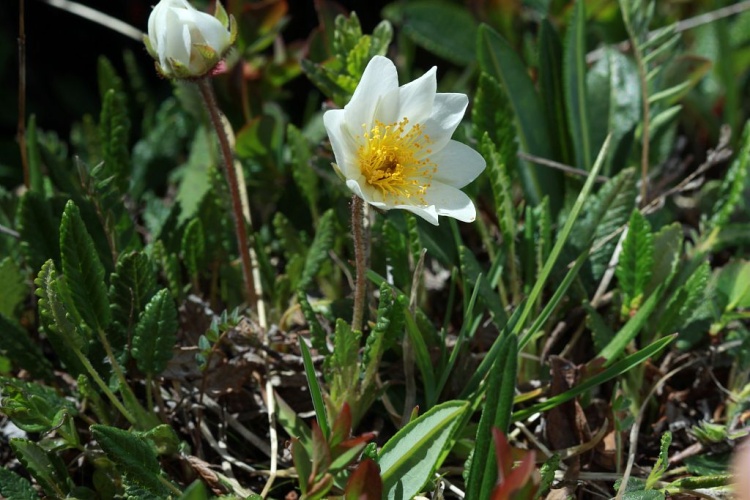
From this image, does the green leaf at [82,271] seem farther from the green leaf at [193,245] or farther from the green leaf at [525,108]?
the green leaf at [525,108]

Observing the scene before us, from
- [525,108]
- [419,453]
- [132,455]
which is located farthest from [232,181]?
[525,108]

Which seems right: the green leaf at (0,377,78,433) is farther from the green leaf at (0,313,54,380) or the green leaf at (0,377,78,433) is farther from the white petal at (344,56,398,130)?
the white petal at (344,56,398,130)

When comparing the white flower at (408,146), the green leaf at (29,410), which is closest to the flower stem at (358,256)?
the white flower at (408,146)

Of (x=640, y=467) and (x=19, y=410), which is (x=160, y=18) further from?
(x=640, y=467)

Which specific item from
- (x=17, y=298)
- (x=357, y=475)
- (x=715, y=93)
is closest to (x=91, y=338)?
(x=17, y=298)

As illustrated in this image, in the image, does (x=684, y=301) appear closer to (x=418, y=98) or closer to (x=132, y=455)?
(x=418, y=98)

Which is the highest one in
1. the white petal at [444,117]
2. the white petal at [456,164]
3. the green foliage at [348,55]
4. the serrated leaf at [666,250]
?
the green foliage at [348,55]

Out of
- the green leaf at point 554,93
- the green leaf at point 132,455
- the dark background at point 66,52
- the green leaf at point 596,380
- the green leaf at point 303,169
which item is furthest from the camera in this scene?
the dark background at point 66,52

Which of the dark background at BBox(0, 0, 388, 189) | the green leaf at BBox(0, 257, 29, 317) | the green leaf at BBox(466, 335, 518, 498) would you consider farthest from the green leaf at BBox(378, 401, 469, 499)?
the dark background at BBox(0, 0, 388, 189)
